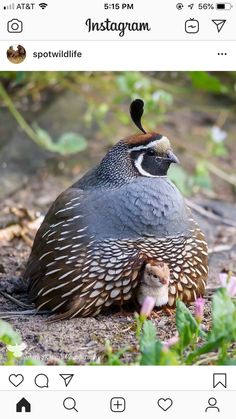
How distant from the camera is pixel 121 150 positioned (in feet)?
15.7

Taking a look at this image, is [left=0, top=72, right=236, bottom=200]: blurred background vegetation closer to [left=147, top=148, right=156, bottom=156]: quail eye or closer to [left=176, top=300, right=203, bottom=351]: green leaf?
[left=147, top=148, right=156, bottom=156]: quail eye

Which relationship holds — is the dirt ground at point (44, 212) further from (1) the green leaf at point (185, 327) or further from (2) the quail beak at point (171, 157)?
(2) the quail beak at point (171, 157)
